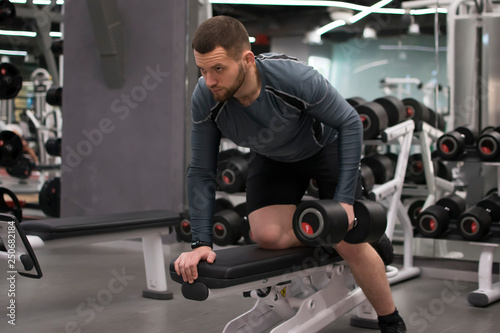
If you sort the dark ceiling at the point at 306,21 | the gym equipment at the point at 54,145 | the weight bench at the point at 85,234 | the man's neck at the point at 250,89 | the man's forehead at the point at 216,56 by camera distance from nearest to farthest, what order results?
the man's forehead at the point at 216,56
the man's neck at the point at 250,89
the weight bench at the point at 85,234
the dark ceiling at the point at 306,21
the gym equipment at the point at 54,145

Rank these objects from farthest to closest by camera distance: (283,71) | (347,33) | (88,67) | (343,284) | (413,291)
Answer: (88,67), (347,33), (413,291), (343,284), (283,71)

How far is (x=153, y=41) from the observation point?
436 cm

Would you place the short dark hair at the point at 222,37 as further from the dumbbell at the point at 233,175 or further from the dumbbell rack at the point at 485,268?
the dumbbell at the point at 233,175

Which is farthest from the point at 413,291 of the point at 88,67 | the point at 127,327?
the point at 88,67

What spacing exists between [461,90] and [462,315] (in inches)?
61.7

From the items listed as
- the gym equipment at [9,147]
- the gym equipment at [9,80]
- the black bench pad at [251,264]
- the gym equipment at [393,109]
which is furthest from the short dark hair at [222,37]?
the gym equipment at [9,147]

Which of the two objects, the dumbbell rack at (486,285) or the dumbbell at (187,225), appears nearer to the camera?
the dumbbell rack at (486,285)

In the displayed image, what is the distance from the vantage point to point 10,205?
479cm

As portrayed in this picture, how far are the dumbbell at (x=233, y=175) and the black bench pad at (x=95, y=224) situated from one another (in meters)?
0.73

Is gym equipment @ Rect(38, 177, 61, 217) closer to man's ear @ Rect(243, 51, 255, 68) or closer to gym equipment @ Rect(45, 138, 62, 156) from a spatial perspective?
gym equipment @ Rect(45, 138, 62, 156)

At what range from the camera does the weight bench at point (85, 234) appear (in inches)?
92.8

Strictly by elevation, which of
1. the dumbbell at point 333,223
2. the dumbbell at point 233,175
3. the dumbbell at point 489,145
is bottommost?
the dumbbell at point 333,223

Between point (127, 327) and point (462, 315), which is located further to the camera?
point (462, 315)

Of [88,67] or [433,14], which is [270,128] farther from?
[88,67]
